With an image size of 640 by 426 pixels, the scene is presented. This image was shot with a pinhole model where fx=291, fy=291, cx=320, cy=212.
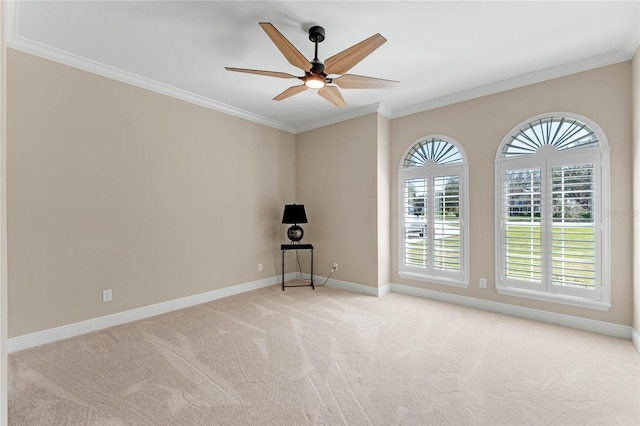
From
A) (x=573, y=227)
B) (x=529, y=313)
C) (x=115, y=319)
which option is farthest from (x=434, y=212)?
(x=115, y=319)

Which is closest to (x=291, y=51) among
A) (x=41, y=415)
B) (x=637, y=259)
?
(x=41, y=415)

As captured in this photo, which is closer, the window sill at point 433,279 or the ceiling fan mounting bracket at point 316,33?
the ceiling fan mounting bracket at point 316,33

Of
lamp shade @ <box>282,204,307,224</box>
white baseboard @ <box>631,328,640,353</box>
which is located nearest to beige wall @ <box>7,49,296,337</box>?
lamp shade @ <box>282,204,307,224</box>

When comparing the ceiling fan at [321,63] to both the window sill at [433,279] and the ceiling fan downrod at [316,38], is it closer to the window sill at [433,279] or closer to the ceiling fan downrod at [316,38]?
the ceiling fan downrod at [316,38]

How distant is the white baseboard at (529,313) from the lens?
115 inches

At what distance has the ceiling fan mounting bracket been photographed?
95.9 inches

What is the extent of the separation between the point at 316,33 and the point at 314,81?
37 cm

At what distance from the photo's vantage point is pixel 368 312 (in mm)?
3633

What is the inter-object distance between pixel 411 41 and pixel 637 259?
9.55 ft

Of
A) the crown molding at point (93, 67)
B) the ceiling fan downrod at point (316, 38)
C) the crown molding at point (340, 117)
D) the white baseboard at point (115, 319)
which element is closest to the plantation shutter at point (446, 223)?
the crown molding at point (340, 117)

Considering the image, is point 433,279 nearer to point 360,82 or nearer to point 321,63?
point 360,82

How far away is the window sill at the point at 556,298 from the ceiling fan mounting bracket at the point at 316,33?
3.46m

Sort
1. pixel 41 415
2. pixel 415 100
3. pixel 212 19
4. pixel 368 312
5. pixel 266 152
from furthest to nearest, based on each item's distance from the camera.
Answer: pixel 266 152
pixel 415 100
pixel 368 312
pixel 212 19
pixel 41 415

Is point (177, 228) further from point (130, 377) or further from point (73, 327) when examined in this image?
point (130, 377)
